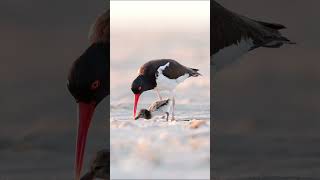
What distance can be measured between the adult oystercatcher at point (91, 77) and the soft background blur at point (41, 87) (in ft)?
0.16

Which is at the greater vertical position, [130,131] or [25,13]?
[25,13]

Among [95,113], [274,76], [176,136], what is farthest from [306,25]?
[95,113]

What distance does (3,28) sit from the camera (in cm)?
476

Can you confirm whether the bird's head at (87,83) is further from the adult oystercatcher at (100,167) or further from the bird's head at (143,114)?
the bird's head at (143,114)

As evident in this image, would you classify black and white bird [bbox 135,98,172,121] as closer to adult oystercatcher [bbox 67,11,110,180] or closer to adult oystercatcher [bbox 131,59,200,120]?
adult oystercatcher [bbox 131,59,200,120]

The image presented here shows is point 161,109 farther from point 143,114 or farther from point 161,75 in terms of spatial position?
point 161,75

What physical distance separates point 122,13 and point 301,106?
1.55 metres

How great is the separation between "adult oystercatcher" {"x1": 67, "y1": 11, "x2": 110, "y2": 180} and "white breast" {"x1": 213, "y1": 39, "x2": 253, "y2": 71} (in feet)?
2.76

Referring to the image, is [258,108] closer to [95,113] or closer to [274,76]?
[274,76]

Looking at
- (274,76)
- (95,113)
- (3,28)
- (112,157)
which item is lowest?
(112,157)

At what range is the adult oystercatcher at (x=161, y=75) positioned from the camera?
15.5 ft

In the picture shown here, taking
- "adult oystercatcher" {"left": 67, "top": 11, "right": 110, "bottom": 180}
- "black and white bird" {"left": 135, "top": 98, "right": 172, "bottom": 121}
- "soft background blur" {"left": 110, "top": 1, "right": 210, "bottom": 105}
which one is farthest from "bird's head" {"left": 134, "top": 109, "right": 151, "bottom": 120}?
"adult oystercatcher" {"left": 67, "top": 11, "right": 110, "bottom": 180}

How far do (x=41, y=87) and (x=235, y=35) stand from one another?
1555mm

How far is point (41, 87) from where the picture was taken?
15.6 ft
